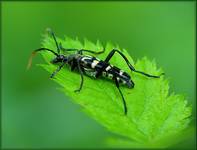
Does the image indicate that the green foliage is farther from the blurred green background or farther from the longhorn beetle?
the blurred green background

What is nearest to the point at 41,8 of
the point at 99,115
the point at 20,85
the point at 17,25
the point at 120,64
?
the point at 17,25

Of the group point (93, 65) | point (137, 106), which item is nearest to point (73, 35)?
point (93, 65)

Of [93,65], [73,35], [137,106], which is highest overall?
[73,35]

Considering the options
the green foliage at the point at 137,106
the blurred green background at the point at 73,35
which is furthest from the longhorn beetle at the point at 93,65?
the blurred green background at the point at 73,35

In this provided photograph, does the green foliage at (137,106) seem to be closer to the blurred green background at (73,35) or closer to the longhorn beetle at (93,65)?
the longhorn beetle at (93,65)

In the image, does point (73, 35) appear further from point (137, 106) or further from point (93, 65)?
point (137, 106)

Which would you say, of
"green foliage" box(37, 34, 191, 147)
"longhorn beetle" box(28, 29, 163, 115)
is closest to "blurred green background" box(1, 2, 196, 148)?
"longhorn beetle" box(28, 29, 163, 115)

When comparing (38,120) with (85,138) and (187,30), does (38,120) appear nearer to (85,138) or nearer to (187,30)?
(85,138)
